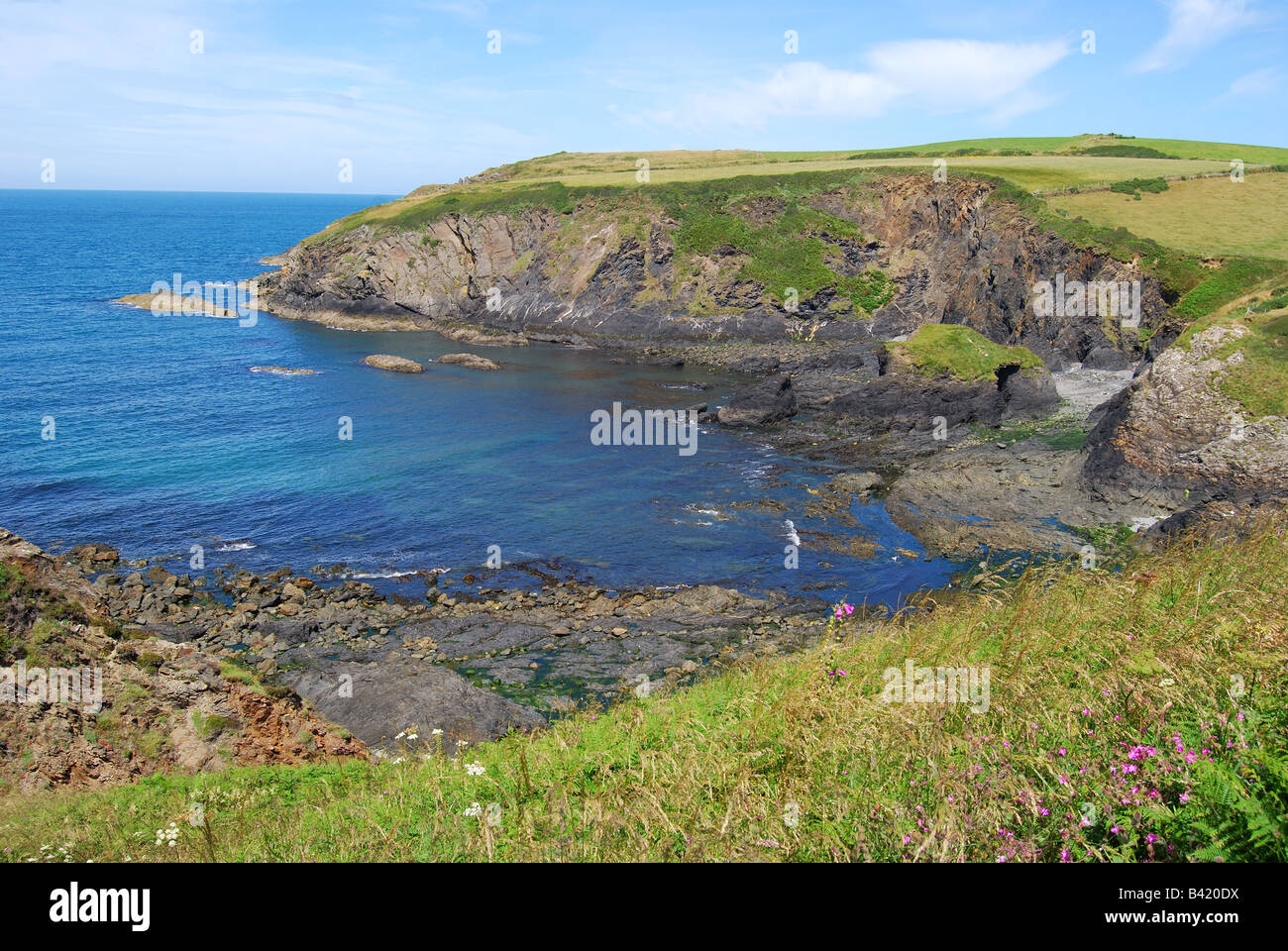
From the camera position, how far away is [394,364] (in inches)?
2363

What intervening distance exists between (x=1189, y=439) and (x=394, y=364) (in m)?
51.4

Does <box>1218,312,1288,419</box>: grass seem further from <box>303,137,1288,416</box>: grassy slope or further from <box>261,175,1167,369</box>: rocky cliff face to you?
<box>261,175,1167,369</box>: rocky cliff face

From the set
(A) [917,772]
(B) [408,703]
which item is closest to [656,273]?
(B) [408,703]

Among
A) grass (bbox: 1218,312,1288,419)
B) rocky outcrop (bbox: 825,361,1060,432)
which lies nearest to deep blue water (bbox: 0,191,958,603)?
rocky outcrop (bbox: 825,361,1060,432)

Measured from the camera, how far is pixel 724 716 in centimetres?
782

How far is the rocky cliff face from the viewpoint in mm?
62781

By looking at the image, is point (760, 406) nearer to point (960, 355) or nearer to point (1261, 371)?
point (960, 355)

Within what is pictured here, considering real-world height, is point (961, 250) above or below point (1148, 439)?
above

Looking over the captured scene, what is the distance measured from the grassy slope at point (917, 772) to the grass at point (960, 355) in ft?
119

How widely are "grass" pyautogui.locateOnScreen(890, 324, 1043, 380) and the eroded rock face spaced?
11755 millimetres

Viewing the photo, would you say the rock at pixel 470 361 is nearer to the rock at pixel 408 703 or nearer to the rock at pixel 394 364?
the rock at pixel 394 364
